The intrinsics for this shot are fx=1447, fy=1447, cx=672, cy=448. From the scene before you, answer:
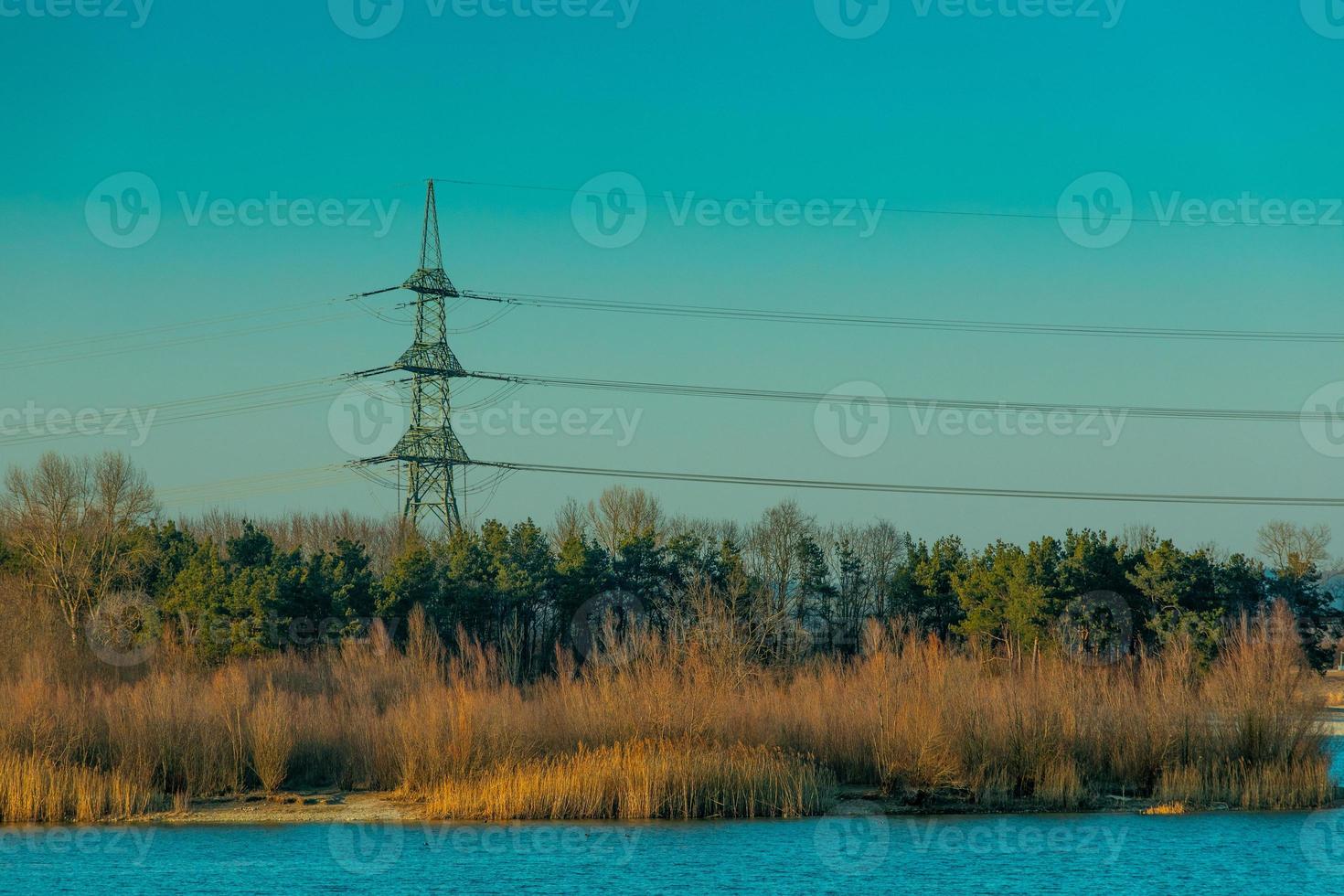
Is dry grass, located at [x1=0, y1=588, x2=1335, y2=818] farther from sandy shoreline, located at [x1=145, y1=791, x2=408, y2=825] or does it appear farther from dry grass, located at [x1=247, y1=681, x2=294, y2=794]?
sandy shoreline, located at [x1=145, y1=791, x2=408, y2=825]

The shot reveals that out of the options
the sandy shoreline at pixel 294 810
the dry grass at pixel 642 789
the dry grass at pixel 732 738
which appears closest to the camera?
the dry grass at pixel 642 789

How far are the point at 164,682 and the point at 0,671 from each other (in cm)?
744

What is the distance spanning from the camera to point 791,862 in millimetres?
29953

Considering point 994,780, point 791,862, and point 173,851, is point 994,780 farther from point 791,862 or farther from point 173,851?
point 173,851

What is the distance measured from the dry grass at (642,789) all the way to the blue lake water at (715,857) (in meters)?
0.88

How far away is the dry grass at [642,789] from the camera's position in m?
35.5

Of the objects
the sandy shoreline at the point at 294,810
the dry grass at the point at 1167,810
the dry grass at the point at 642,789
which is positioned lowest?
the sandy shoreline at the point at 294,810

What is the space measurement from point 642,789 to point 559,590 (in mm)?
25307

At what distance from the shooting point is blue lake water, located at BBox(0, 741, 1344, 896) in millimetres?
28031

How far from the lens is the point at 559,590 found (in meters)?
60.2

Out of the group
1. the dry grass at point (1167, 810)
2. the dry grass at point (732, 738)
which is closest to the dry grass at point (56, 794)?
the dry grass at point (732, 738)

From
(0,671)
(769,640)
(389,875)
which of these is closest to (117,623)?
(0,671)

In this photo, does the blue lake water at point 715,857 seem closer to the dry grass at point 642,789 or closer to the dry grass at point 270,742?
the dry grass at point 642,789

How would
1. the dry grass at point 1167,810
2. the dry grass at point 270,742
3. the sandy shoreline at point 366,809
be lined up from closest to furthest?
the dry grass at point 1167,810
the sandy shoreline at point 366,809
the dry grass at point 270,742
